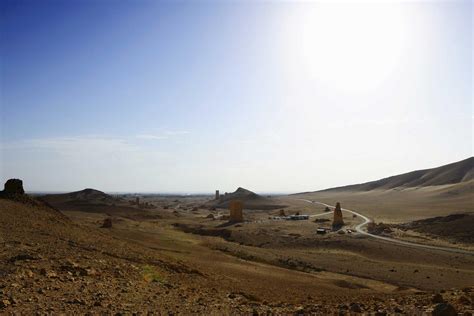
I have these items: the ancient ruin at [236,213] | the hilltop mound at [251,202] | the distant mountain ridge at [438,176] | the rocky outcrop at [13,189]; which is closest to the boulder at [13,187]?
the rocky outcrop at [13,189]

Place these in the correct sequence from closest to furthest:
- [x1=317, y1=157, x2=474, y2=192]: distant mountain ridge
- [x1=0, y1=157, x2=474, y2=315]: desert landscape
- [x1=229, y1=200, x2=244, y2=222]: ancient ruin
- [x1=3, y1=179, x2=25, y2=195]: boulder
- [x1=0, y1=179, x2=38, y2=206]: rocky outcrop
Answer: [x1=0, y1=157, x2=474, y2=315]: desert landscape < [x1=0, y1=179, x2=38, y2=206]: rocky outcrop < [x1=3, y1=179, x2=25, y2=195]: boulder < [x1=229, y1=200, x2=244, y2=222]: ancient ruin < [x1=317, y1=157, x2=474, y2=192]: distant mountain ridge

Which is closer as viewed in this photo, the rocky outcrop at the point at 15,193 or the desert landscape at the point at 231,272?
the desert landscape at the point at 231,272

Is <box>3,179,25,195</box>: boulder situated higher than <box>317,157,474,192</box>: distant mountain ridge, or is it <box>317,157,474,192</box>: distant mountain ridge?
<box>317,157,474,192</box>: distant mountain ridge

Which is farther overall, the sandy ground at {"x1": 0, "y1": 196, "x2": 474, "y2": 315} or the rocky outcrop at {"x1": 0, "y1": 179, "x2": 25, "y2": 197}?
the rocky outcrop at {"x1": 0, "y1": 179, "x2": 25, "y2": 197}

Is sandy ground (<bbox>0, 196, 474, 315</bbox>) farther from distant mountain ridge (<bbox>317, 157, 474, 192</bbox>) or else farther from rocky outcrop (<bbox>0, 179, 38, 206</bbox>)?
distant mountain ridge (<bbox>317, 157, 474, 192</bbox>)

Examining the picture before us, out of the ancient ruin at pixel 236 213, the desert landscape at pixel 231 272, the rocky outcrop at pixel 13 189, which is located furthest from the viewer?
the ancient ruin at pixel 236 213

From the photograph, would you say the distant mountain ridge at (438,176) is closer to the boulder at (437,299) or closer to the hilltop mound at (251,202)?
the hilltop mound at (251,202)

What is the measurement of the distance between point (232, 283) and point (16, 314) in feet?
29.3

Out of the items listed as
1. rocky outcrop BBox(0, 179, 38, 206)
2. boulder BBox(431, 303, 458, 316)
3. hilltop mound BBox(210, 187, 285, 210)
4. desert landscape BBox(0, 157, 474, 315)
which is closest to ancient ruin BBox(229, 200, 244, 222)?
desert landscape BBox(0, 157, 474, 315)

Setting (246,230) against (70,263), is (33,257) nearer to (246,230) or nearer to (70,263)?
(70,263)

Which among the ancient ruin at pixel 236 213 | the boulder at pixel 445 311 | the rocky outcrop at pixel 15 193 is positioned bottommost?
the ancient ruin at pixel 236 213

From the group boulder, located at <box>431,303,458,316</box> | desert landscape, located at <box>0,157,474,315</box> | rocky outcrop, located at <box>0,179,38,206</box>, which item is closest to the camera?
boulder, located at <box>431,303,458,316</box>

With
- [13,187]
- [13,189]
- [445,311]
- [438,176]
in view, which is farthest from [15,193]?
[438,176]

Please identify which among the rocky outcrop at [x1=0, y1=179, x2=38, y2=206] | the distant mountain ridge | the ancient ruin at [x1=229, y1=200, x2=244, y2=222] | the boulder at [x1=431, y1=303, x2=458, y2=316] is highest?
the distant mountain ridge
